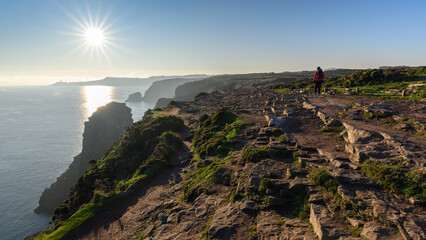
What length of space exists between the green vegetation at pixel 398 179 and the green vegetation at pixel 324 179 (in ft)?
4.12

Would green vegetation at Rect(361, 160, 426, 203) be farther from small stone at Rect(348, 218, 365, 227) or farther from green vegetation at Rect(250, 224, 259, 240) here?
green vegetation at Rect(250, 224, 259, 240)

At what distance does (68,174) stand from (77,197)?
129ft

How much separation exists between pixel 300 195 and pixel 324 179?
998mm

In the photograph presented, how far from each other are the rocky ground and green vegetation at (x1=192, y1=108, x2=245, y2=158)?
939 millimetres

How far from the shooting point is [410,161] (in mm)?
6578

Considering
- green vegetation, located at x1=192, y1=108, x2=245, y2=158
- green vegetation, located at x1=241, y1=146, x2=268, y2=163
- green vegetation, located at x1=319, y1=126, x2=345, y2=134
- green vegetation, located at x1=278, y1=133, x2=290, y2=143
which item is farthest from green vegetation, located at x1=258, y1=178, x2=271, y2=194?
green vegetation, located at x1=319, y1=126, x2=345, y2=134

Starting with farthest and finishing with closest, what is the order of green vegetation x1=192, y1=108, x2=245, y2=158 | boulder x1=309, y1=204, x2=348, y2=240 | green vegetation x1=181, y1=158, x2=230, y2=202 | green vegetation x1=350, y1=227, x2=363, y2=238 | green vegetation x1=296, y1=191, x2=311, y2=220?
1. green vegetation x1=192, y1=108, x2=245, y2=158
2. green vegetation x1=181, y1=158, x2=230, y2=202
3. green vegetation x1=296, y1=191, x2=311, y2=220
4. boulder x1=309, y1=204, x2=348, y2=240
5. green vegetation x1=350, y1=227, x2=363, y2=238

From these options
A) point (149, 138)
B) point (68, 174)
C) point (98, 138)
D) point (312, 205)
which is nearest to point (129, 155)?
point (149, 138)

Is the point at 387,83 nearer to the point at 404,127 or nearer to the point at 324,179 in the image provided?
the point at 404,127

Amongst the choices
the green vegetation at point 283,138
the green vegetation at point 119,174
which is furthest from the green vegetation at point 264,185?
the green vegetation at point 119,174

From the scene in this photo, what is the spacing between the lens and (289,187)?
23.7 ft

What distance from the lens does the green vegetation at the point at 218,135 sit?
15.0 m

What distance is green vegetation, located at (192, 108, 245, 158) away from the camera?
15000 mm

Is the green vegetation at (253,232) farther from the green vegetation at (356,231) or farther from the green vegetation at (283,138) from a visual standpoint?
the green vegetation at (283,138)
